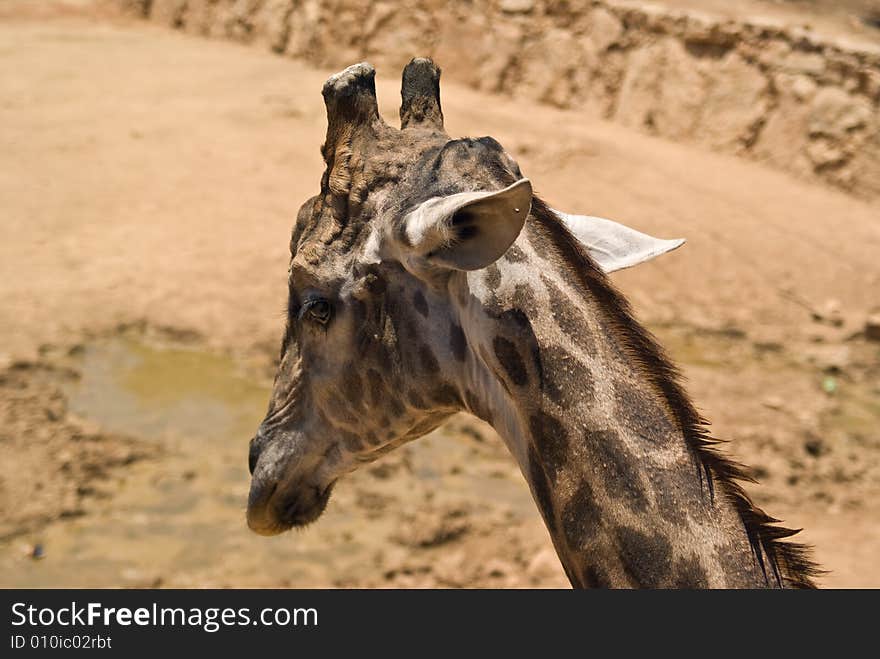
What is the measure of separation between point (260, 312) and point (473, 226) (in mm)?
6789

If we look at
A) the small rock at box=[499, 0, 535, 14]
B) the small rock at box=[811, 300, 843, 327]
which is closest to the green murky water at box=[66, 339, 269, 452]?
the small rock at box=[811, 300, 843, 327]

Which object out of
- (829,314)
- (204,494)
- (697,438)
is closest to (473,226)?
(697,438)

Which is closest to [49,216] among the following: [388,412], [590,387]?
[388,412]

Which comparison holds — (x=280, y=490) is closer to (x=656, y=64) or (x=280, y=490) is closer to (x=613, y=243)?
(x=613, y=243)

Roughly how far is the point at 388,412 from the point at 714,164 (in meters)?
9.65

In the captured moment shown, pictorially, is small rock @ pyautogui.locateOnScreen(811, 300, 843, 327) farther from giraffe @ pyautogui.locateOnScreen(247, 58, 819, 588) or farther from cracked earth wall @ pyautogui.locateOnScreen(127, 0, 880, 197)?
giraffe @ pyautogui.locateOnScreen(247, 58, 819, 588)

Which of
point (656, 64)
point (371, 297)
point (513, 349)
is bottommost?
point (656, 64)

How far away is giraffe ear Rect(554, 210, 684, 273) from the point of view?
303 centimetres

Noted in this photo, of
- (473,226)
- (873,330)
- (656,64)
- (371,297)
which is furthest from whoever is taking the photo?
(656,64)

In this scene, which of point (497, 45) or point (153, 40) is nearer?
point (497, 45)

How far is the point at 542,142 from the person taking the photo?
38.5 feet

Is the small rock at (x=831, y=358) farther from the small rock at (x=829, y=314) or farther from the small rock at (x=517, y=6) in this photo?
the small rock at (x=517, y=6)

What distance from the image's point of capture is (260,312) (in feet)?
29.3

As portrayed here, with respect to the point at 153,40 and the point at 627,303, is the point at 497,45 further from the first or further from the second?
the point at 627,303
